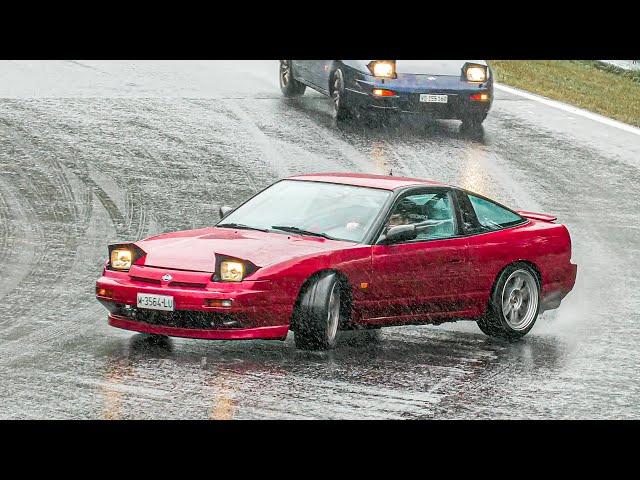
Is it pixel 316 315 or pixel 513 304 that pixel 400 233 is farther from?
pixel 513 304

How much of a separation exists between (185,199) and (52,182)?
5.41 feet

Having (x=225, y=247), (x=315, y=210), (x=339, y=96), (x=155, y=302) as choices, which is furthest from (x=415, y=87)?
(x=155, y=302)

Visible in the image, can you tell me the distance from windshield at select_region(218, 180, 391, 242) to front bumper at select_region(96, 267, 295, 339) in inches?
42.3

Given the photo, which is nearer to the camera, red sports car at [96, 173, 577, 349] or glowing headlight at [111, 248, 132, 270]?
red sports car at [96, 173, 577, 349]

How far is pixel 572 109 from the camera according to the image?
24469mm

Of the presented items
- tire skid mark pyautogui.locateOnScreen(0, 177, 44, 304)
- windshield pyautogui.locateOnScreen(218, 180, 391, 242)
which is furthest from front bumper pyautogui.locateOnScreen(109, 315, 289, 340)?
tire skid mark pyautogui.locateOnScreen(0, 177, 44, 304)

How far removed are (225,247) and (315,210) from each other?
1.13 m

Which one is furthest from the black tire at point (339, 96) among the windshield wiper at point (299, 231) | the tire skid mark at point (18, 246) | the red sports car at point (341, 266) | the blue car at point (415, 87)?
the windshield wiper at point (299, 231)

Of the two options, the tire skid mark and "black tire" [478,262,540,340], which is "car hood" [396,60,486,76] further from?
"black tire" [478,262,540,340]

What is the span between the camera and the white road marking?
23.5 metres

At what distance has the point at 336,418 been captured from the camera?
379 inches

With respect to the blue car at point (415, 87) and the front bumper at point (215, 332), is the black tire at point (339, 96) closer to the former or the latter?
the blue car at point (415, 87)
